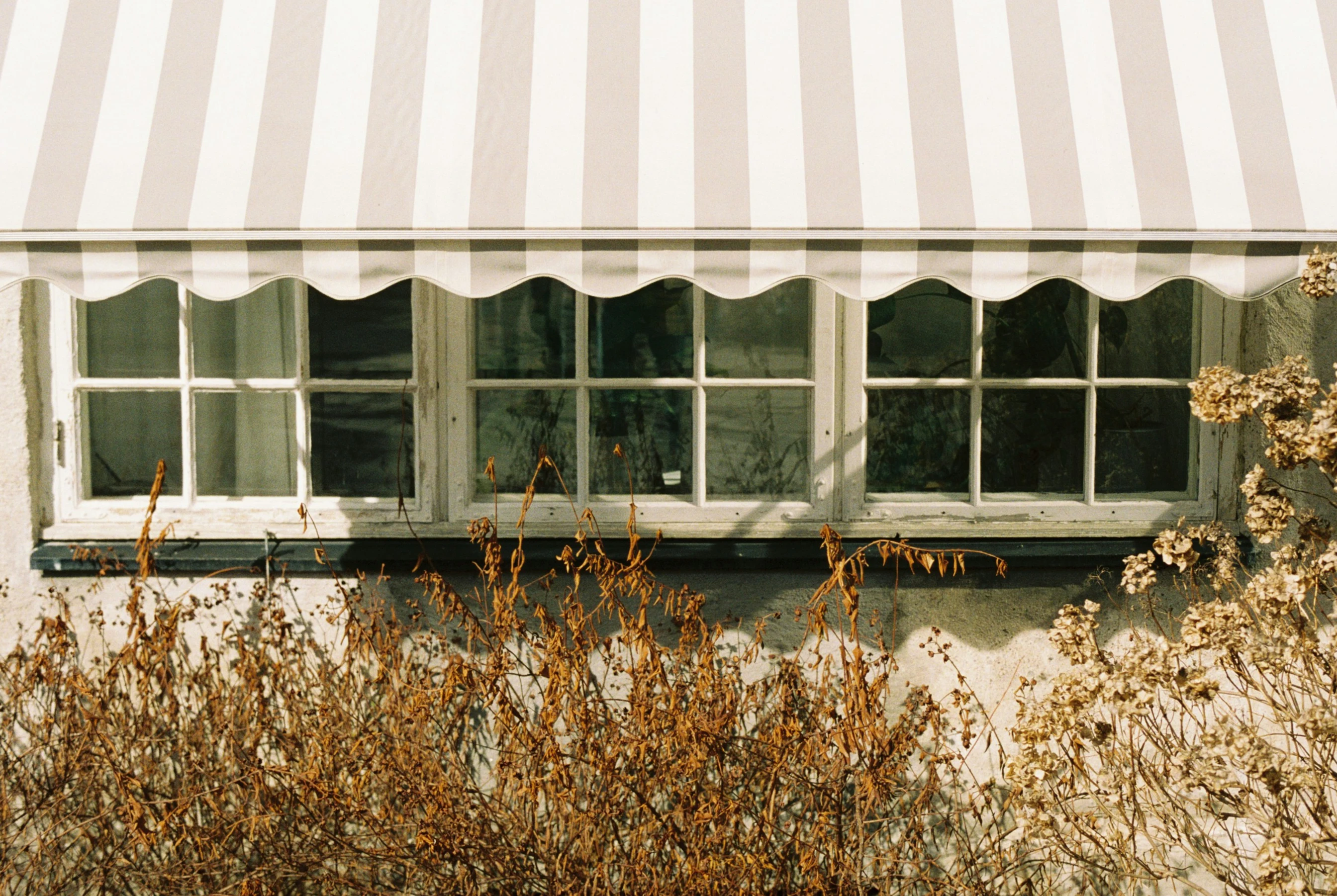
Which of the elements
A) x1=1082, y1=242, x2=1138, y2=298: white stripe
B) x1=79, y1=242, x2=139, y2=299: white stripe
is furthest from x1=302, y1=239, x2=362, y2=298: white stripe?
x1=1082, y1=242, x2=1138, y2=298: white stripe

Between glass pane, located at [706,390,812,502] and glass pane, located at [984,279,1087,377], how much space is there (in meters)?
0.81

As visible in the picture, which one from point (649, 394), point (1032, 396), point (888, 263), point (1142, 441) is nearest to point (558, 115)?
point (888, 263)

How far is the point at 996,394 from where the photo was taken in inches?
159

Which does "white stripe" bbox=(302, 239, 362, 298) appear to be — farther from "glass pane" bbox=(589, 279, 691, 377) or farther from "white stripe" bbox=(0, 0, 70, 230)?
"glass pane" bbox=(589, 279, 691, 377)

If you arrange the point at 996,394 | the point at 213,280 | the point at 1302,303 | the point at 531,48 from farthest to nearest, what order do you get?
the point at 996,394, the point at 1302,303, the point at 531,48, the point at 213,280

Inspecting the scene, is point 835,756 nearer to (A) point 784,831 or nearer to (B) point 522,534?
(A) point 784,831

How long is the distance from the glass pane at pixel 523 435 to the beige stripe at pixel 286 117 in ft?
4.09

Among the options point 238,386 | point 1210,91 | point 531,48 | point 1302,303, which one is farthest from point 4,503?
point 1302,303

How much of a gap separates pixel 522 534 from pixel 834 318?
151 centimetres

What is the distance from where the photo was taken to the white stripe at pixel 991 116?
2.92 m

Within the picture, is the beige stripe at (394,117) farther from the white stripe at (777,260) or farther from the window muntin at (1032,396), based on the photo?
the window muntin at (1032,396)

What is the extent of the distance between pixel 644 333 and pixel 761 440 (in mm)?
650

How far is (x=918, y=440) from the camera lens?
4031 mm

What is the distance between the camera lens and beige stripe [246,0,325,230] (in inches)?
115
